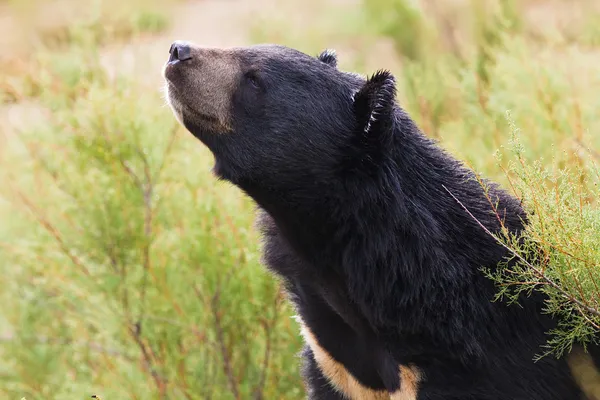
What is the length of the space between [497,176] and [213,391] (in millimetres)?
1767

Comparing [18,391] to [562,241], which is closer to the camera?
[562,241]

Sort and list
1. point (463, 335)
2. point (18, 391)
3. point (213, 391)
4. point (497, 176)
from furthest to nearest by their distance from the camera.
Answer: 1. point (18, 391)
2. point (497, 176)
3. point (213, 391)
4. point (463, 335)

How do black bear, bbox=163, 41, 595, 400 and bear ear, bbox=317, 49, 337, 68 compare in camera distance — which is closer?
black bear, bbox=163, 41, 595, 400

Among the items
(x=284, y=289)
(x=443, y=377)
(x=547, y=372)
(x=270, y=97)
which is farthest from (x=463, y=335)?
(x=270, y=97)

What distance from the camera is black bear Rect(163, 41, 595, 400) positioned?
2.73 meters

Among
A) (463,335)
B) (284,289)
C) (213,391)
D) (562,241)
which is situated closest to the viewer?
(562,241)

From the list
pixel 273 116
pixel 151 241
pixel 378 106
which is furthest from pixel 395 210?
pixel 151 241

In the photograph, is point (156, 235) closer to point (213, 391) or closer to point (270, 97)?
point (213, 391)

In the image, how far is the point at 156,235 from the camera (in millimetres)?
4371

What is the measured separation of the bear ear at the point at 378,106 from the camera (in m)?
2.76

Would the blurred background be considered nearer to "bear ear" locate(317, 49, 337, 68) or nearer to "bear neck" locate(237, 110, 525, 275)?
"bear neck" locate(237, 110, 525, 275)

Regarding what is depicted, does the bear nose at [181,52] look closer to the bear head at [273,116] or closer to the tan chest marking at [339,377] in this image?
the bear head at [273,116]

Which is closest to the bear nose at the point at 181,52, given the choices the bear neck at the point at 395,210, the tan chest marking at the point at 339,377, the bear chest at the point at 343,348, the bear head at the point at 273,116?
the bear head at the point at 273,116

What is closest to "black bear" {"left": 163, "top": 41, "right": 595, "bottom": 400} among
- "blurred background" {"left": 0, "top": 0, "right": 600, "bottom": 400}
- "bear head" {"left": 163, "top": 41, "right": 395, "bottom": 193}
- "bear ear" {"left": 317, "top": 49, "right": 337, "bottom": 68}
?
"bear head" {"left": 163, "top": 41, "right": 395, "bottom": 193}
